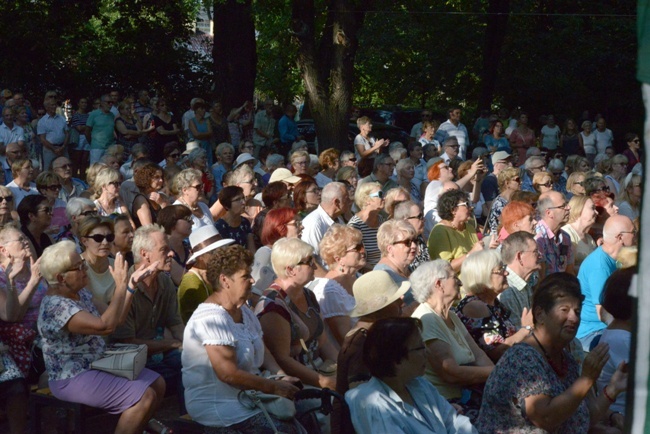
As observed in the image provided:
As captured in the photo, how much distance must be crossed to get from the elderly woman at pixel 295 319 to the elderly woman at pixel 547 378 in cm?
146

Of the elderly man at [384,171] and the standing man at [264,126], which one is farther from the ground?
the elderly man at [384,171]

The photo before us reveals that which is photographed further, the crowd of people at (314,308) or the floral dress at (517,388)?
the crowd of people at (314,308)

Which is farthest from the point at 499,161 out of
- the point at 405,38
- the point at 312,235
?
the point at 405,38

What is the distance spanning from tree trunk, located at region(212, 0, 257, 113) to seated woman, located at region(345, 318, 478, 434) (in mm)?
15802

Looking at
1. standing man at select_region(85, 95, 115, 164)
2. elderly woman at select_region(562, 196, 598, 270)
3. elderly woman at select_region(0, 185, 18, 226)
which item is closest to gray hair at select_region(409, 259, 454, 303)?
elderly woman at select_region(0, 185, 18, 226)

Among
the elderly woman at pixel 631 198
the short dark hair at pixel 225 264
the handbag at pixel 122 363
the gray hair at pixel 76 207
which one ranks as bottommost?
the elderly woman at pixel 631 198

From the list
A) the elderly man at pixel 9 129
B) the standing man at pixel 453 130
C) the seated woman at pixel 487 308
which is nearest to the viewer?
the seated woman at pixel 487 308

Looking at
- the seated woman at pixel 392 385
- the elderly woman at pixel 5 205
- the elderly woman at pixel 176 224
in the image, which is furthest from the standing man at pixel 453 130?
the seated woman at pixel 392 385

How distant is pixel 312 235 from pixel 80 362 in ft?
11.6

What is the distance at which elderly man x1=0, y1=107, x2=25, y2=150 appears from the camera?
47.4 ft

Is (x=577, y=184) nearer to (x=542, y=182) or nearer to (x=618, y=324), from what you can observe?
(x=542, y=182)

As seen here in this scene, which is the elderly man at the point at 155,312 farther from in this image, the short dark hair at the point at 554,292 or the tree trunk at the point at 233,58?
the tree trunk at the point at 233,58

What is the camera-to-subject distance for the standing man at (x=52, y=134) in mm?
16062

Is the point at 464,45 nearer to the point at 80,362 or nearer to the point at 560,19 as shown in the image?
the point at 560,19
